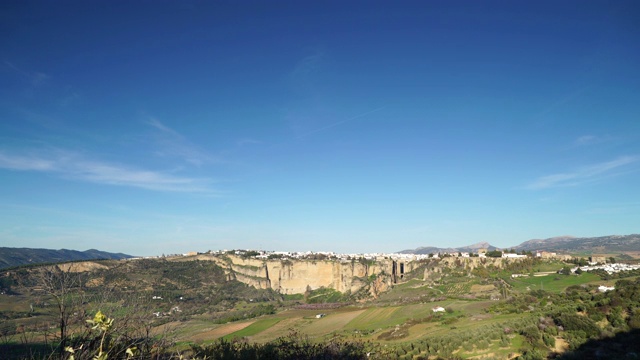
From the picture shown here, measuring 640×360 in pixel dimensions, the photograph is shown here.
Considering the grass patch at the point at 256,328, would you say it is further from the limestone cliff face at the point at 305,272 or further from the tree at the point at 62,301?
the tree at the point at 62,301

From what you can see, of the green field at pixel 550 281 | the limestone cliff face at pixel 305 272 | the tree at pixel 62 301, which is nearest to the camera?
the tree at pixel 62 301

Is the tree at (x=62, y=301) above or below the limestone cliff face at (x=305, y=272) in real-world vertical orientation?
above

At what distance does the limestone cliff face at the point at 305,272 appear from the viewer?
13312cm

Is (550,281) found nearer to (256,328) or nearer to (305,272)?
(256,328)

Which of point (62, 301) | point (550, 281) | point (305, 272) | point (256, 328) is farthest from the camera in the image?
point (305, 272)

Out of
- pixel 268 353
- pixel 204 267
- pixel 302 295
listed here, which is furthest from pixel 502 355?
pixel 204 267

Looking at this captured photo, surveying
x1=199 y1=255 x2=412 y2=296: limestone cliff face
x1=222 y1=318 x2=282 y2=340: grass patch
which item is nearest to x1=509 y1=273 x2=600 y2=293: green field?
x1=222 y1=318 x2=282 y2=340: grass patch

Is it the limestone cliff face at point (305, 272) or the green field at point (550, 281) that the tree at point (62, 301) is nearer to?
the green field at point (550, 281)

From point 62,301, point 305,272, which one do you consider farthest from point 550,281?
point 305,272

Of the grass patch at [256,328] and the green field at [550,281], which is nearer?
the green field at [550,281]

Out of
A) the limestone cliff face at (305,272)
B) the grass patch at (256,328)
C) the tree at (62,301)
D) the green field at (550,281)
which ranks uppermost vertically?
the tree at (62,301)

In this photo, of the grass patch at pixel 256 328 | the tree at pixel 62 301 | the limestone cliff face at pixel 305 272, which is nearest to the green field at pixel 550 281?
the grass patch at pixel 256 328

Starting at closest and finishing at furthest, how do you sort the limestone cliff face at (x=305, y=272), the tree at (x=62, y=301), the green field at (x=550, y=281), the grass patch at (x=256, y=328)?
the tree at (x=62, y=301) < the green field at (x=550, y=281) < the grass patch at (x=256, y=328) < the limestone cliff face at (x=305, y=272)

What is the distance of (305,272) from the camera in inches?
5782
